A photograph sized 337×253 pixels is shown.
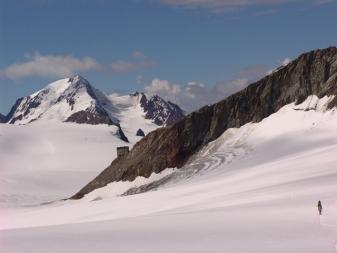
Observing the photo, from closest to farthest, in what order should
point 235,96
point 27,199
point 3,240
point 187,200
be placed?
point 3,240 < point 187,200 < point 235,96 < point 27,199

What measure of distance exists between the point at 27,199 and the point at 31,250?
249ft

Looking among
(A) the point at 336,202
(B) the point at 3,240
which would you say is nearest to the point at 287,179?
(A) the point at 336,202

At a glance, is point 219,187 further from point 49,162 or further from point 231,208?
point 49,162

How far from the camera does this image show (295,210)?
72.8ft

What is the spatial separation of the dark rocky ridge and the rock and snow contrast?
0.45ft

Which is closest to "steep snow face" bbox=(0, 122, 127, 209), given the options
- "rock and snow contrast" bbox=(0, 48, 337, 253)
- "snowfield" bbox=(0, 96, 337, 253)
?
"rock and snow contrast" bbox=(0, 48, 337, 253)

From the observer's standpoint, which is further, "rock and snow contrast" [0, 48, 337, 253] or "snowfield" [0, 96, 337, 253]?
"rock and snow contrast" [0, 48, 337, 253]

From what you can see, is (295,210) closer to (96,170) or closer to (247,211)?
(247,211)

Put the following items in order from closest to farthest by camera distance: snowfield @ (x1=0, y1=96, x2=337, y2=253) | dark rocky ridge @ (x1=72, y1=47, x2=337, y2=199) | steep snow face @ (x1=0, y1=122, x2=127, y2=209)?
snowfield @ (x1=0, y1=96, x2=337, y2=253) < dark rocky ridge @ (x1=72, y1=47, x2=337, y2=199) < steep snow face @ (x1=0, y1=122, x2=127, y2=209)

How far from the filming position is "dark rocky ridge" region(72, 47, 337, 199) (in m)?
68.9

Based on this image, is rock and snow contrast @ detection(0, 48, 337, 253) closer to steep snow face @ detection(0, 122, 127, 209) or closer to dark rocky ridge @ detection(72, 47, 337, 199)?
dark rocky ridge @ detection(72, 47, 337, 199)

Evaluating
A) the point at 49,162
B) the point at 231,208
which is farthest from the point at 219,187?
the point at 49,162

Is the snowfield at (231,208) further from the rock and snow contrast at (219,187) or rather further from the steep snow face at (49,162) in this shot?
the steep snow face at (49,162)

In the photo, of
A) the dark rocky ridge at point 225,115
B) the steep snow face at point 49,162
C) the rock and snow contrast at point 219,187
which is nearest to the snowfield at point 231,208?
the rock and snow contrast at point 219,187
